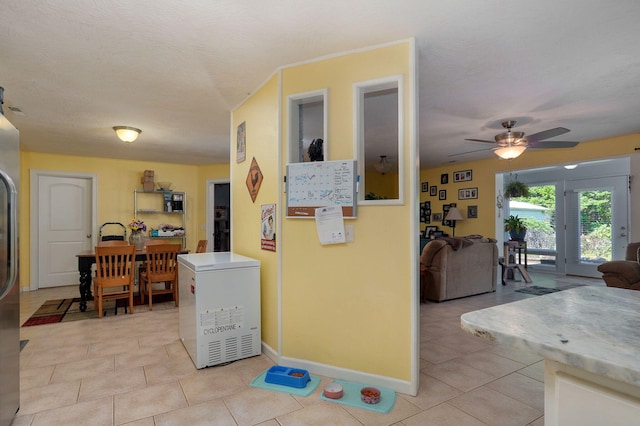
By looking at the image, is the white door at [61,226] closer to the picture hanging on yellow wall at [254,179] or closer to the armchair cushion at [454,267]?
the picture hanging on yellow wall at [254,179]

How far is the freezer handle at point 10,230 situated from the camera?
163cm

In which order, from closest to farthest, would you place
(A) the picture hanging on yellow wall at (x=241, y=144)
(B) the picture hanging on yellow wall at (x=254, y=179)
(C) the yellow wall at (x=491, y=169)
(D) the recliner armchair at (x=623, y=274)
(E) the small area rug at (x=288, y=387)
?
(E) the small area rug at (x=288, y=387)
(B) the picture hanging on yellow wall at (x=254, y=179)
(A) the picture hanging on yellow wall at (x=241, y=144)
(D) the recliner armchair at (x=623, y=274)
(C) the yellow wall at (x=491, y=169)

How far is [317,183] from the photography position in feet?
7.93

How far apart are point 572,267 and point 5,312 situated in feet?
27.6

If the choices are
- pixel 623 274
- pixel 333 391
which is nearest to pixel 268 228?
pixel 333 391

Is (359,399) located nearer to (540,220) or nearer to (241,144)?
(241,144)

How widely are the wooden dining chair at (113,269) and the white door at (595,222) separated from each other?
7.82 metres

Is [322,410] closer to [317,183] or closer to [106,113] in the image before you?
[317,183]

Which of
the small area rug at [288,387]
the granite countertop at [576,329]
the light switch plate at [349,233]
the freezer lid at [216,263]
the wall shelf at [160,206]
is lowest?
the small area rug at [288,387]

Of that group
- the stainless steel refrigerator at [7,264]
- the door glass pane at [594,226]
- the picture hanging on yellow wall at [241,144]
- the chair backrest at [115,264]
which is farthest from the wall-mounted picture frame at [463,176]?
the stainless steel refrigerator at [7,264]

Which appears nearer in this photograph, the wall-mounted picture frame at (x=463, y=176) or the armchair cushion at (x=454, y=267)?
the armchair cushion at (x=454, y=267)

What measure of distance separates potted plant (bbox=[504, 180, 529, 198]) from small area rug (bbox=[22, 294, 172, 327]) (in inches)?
263

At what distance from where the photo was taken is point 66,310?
4.17 m

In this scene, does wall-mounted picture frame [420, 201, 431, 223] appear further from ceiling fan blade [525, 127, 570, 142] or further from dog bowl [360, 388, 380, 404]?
dog bowl [360, 388, 380, 404]
